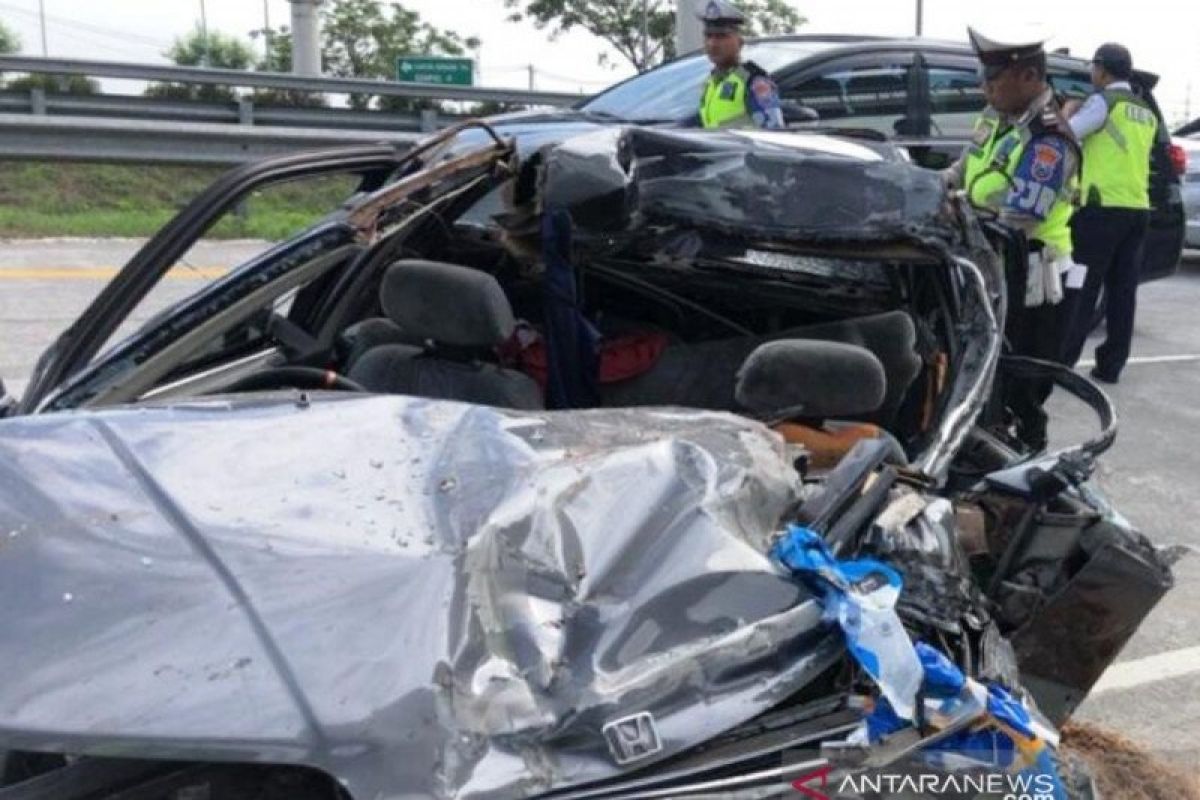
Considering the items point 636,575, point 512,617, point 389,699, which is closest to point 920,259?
point 636,575

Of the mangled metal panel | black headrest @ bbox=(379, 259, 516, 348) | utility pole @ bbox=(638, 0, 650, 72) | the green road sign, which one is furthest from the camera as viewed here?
utility pole @ bbox=(638, 0, 650, 72)

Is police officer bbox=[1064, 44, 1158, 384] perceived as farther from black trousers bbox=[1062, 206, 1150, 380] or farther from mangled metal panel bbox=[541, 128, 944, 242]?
mangled metal panel bbox=[541, 128, 944, 242]

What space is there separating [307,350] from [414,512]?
157 centimetres

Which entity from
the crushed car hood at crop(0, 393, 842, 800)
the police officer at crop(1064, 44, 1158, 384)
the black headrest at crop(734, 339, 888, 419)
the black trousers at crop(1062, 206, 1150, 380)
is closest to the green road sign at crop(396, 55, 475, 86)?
the police officer at crop(1064, 44, 1158, 384)

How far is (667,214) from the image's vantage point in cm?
313

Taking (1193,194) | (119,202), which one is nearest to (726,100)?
(1193,194)

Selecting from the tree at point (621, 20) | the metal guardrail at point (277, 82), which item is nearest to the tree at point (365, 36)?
the tree at point (621, 20)

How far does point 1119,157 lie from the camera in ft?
24.1

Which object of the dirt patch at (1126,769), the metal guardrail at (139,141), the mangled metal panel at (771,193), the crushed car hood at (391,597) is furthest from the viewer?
the metal guardrail at (139,141)

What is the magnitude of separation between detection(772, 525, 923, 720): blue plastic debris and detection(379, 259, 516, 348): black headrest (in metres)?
1.03

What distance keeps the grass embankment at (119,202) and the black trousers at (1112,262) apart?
21.9 ft

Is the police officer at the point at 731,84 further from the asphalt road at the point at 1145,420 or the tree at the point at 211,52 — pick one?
the tree at the point at 211,52

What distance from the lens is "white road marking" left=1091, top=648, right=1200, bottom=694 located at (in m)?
3.93

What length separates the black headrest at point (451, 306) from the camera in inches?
114
